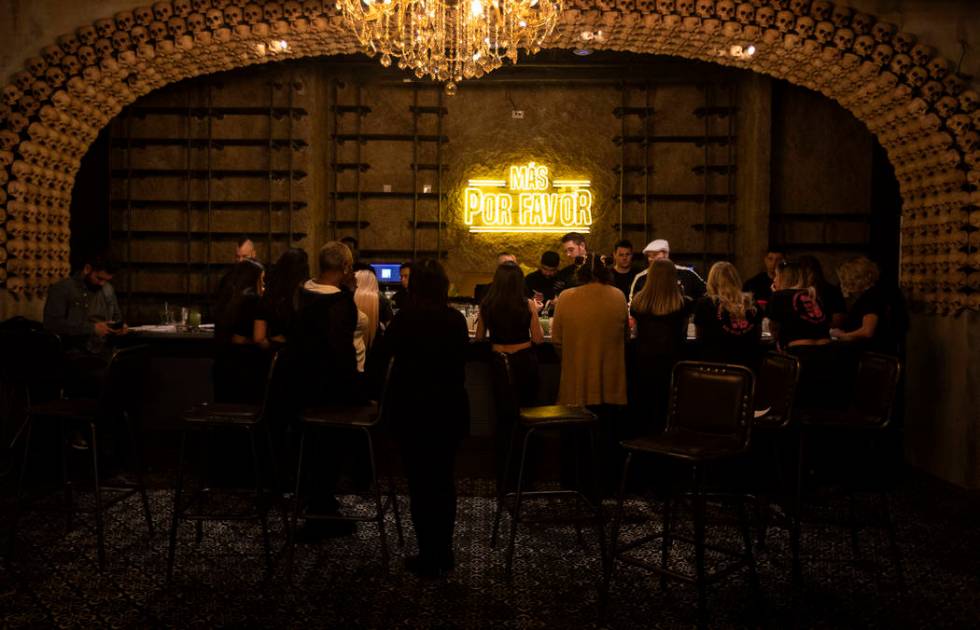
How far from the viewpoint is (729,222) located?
9.59 meters

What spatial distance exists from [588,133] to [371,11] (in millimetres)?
4742

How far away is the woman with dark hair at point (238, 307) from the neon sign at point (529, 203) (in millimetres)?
5129

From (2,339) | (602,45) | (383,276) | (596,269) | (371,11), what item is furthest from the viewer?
(383,276)

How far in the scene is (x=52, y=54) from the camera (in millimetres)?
6539

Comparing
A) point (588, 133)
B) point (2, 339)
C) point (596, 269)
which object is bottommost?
point (2, 339)

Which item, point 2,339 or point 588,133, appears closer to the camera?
point 2,339

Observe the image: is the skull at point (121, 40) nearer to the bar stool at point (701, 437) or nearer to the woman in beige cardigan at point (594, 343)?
the woman in beige cardigan at point (594, 343)

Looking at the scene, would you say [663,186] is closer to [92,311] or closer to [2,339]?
[92,311]

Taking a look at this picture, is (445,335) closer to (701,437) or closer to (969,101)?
(701,437)

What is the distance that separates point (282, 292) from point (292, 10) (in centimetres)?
299

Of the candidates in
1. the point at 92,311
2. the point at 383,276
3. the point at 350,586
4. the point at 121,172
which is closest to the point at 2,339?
the point at 92,311

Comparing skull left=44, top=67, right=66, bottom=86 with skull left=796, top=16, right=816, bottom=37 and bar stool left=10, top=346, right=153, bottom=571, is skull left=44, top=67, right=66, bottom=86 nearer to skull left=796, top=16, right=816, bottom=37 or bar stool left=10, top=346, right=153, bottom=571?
bar stool left=10, top=346, right=153, bottom=571

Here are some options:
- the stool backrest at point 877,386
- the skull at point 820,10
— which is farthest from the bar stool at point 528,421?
the skull at point 820,10

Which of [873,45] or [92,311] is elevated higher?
[873,45]
